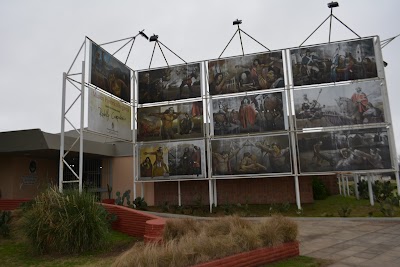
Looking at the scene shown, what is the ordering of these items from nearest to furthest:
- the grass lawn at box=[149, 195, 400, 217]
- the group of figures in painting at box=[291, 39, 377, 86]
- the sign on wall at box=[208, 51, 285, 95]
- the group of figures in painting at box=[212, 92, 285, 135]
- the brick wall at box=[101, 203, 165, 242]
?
the brick wall at box=[101, 203, 165, 242], the grass lawn at box=[149, 195, 400, 217], the group of figures in painting at box=[291, 39, 377, 86], the group of figures in painting at box=[212, 92, 285, 135], the sign on wall at box=[208, 51, 285, 95]

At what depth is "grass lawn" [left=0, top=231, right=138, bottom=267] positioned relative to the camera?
8.59 metres

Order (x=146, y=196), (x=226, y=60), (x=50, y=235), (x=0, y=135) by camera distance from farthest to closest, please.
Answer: (x=146, y=196), (x=226, y=60), (x=0, y=135), (x=50, y=235)

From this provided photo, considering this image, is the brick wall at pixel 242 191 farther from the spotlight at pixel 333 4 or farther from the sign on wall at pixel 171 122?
the spotlight at pixel 333 4

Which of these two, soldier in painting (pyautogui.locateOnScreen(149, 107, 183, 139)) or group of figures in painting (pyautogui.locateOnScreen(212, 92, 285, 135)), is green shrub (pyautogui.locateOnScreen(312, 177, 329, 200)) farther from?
soldier in painting (pyautogui.locateOnScreen(149, 107, 183, 139))

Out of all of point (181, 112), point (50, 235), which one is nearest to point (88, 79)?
point (181, 112)

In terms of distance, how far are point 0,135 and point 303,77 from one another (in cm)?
1879

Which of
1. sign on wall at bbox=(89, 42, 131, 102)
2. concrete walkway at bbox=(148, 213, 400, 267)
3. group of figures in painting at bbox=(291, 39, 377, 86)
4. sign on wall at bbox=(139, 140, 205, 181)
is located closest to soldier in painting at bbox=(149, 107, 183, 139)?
sign on wall at bbox=(139, 140, 205, 181)

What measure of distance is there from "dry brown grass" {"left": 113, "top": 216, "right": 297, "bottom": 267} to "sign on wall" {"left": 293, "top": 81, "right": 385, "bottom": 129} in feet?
43.4

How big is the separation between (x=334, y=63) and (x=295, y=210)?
32.3 feet

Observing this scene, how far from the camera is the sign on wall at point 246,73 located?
22.5 m

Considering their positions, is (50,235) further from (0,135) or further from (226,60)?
(226,60)

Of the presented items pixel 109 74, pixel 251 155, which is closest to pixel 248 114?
pixel 251 155

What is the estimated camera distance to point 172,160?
2328cm

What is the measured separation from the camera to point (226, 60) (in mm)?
23641
